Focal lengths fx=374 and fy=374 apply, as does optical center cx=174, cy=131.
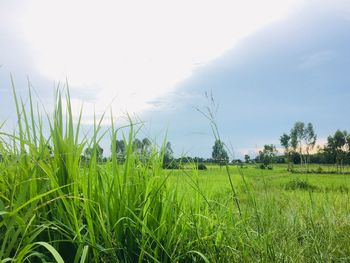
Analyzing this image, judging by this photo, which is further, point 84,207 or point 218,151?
point 218,151

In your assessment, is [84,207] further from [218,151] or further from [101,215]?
[218,151]

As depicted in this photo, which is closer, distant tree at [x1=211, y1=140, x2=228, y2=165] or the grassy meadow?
the grassy meadow

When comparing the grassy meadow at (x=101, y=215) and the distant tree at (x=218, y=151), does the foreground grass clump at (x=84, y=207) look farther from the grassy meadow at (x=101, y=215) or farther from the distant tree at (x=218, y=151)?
the distant tree at (x=218, y=151)

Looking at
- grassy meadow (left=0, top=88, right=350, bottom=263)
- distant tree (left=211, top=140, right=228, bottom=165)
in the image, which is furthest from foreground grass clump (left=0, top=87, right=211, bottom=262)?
distant tree (left=211, top=140, right=228, bottom=165)

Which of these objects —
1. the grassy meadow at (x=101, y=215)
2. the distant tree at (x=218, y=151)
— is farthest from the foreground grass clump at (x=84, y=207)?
the distant tree at (x=218, y=151)

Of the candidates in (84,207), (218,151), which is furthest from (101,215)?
(218,151)

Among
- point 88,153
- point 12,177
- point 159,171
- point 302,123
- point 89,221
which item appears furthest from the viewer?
point 302,123

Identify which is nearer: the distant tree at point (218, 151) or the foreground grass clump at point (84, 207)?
the foreground grass clump at point (84, 207)

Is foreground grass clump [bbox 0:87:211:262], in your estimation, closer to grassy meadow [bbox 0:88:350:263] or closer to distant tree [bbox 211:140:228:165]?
grassy meadow [bbox 0:88:350:263]

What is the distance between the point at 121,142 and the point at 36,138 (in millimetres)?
837

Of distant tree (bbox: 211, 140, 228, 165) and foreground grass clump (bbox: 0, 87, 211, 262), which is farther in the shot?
distant tree (bbox: 211, 140, 228, 165)

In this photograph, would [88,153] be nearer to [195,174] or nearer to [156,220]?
[156,220]

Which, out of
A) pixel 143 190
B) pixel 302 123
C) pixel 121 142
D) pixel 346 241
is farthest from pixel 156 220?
pixel 302 123

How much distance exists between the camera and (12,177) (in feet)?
7.49
